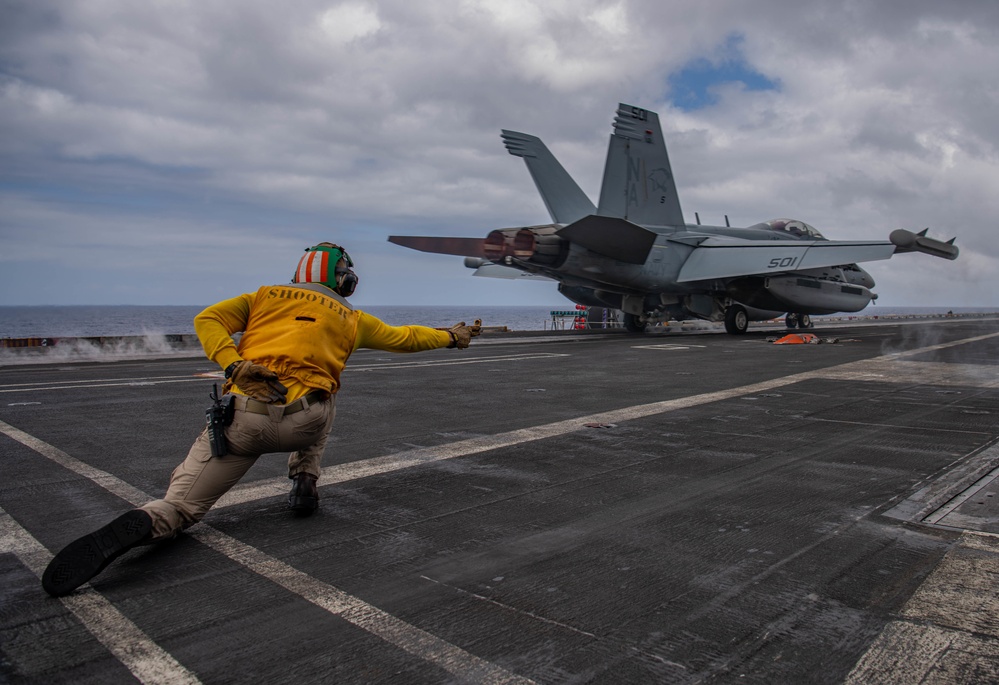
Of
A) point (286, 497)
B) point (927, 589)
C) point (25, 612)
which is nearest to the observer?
point (25, 612)

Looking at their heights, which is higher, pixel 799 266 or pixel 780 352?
pixel 799 266

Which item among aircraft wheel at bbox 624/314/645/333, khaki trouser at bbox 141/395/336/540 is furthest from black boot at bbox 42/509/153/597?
aircraft wheel at bbox 624/314/645/333

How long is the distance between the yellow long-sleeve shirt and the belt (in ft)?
0.11

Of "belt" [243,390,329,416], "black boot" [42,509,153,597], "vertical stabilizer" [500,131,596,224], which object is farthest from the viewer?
"vertical stabilizer" [500,131,596,224]

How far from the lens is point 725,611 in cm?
299

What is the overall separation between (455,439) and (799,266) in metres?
19.1

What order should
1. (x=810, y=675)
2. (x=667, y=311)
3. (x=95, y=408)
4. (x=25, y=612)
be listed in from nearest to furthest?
(x=810, y=675) → (x=25, y=612) → (x=95, y=408) → (x=667, y=311)

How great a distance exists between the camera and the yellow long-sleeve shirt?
4090 millimetres

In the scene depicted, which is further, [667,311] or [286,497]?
[667,311]

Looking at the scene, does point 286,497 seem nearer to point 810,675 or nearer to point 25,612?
point 25,612

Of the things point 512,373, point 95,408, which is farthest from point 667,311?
point 95,408

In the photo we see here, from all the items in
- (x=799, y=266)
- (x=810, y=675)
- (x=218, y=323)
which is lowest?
(x=810, y=675)

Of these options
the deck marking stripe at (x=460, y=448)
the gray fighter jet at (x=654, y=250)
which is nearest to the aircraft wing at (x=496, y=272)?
the gray fighter jet at (x=654, y=250)

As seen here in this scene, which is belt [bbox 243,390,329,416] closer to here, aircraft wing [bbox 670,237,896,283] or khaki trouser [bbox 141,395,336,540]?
khaki trouser [bbox 141,395,336,540]
